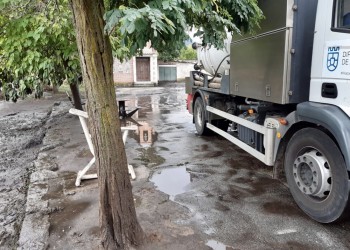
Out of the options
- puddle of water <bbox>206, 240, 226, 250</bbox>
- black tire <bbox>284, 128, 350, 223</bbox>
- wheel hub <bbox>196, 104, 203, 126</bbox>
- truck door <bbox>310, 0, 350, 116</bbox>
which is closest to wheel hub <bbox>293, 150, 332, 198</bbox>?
black tire <bbox>284, 128, 350, 223</bbox>

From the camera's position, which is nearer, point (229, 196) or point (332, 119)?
point (332, 119)

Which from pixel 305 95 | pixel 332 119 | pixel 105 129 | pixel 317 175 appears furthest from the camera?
pixel 305 95

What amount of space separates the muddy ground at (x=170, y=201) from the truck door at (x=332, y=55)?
1501mm

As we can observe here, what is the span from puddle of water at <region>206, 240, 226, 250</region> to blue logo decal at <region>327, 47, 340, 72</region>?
223 centimetres

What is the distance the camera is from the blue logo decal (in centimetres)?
333

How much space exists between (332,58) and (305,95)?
0.62 meters

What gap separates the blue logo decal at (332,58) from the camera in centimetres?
333

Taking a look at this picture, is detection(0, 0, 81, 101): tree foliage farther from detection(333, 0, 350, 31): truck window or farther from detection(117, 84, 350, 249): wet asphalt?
detection(333, 0, 350, 31): truck window

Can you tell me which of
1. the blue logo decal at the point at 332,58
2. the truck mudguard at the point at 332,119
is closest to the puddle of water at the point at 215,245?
the truck mudguard at the point at 332,119

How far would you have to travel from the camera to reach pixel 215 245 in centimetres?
326

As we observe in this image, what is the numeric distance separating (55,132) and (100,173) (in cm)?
646

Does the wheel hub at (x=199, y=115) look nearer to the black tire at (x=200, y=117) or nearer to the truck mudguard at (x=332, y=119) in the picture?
the black tire at (x=200, y=117)

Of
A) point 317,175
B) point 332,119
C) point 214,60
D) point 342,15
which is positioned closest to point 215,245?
point 317,175

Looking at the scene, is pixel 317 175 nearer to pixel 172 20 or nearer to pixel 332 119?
pixel 332 119
